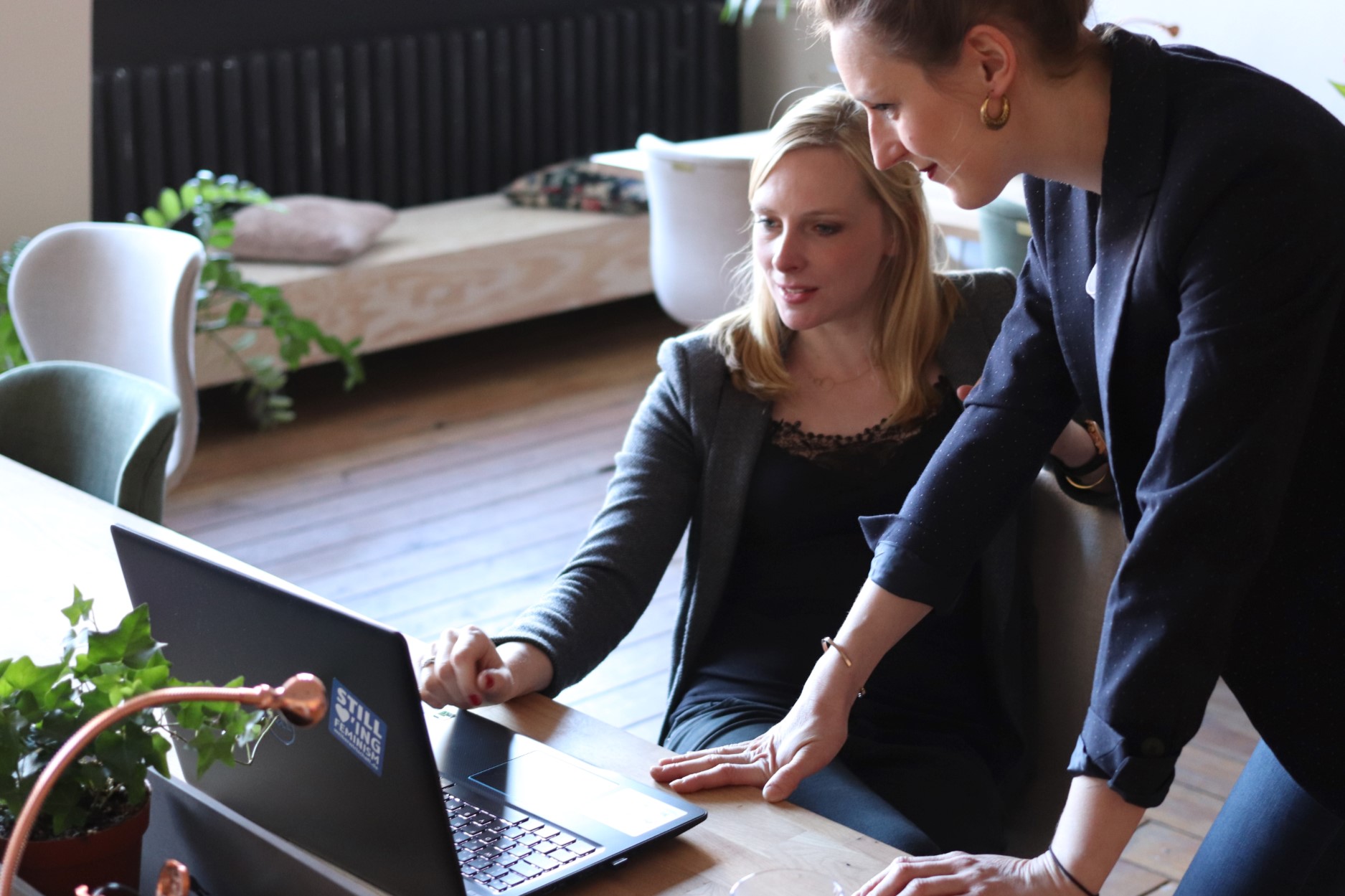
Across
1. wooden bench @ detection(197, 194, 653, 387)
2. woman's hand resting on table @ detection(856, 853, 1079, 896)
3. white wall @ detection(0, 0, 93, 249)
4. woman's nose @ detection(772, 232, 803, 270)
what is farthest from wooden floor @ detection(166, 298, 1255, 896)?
woman's hand resting on table @ detection(856, 853, 1079, 896)

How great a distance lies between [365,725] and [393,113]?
183 inches

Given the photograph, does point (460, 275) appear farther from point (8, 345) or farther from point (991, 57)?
point (991, 57)

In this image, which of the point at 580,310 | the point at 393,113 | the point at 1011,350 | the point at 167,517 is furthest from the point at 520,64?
the point at 1011,350

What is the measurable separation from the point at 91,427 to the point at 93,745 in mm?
1272

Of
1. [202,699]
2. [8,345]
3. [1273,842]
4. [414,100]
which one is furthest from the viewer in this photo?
[414,100]

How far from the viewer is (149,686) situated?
903 mm

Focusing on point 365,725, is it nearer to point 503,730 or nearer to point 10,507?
point 503,730

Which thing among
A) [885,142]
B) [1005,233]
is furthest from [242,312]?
[885,142]

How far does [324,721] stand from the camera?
923 millimetres

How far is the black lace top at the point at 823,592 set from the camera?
153cm

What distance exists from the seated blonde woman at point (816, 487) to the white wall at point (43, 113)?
2.37 m

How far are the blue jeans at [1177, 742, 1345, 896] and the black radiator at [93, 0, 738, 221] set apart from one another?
4.21 meters

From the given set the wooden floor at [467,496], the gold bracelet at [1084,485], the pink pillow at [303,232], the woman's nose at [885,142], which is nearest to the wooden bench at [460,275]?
the pink pillow at [303,232]

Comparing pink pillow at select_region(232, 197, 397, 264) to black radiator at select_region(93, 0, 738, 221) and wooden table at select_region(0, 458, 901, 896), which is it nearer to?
black radiator at select_region(93, 0, 738, 221)
